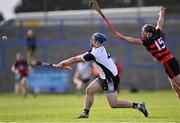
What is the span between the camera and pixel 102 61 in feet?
58.8

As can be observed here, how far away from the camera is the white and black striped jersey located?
58.5ft

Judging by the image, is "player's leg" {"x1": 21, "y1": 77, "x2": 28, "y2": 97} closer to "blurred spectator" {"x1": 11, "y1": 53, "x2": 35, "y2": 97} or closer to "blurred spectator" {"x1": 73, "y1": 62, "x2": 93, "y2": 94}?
"blurred spectator" {"x1": 11, "y1": 53, "x2": 35, "y2": 97}

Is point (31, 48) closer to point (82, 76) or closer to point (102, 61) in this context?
point (82, 76)

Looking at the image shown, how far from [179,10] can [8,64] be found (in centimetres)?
970

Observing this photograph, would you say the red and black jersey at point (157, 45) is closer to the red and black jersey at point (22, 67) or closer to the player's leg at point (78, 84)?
the player's leg at point (78, 84)

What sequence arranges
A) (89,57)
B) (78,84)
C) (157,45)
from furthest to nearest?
(78,84), (89,57), (157,45)

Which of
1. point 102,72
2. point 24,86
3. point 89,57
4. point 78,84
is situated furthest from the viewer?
point 78,84

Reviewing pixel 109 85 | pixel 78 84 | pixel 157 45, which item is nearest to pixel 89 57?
pixel 109 85

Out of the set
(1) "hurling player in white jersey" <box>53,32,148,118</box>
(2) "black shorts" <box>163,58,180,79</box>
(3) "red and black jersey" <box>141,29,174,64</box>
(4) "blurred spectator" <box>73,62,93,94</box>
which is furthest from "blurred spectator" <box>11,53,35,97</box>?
(3) "red and black jersey" <box>141,29,174,64</box>

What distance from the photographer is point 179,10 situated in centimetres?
3962

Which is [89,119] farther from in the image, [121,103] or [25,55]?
[25,55]

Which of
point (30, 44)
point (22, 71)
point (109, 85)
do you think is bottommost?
point (22, 71)

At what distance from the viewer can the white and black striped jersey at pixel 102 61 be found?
17.8m

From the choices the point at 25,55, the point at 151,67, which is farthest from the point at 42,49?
the point at 151,67
